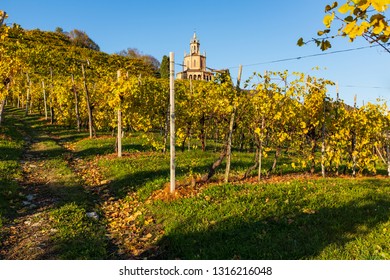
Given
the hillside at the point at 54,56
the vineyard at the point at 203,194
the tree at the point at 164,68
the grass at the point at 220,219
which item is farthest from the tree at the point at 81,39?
the grass at the point at 220,219

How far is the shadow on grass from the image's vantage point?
733 centimetres

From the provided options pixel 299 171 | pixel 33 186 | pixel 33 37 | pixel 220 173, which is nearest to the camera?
pixel 33 186

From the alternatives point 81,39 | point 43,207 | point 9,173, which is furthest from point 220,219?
point 81,39

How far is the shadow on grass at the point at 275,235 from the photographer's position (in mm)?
7328

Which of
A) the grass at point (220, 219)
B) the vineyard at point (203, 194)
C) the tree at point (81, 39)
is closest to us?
the grass at point (220, 219)

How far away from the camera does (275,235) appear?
26.7 ft

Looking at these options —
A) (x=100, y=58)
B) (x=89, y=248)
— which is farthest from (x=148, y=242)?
(x=100, y=58)

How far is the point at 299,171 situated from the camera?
18.6m

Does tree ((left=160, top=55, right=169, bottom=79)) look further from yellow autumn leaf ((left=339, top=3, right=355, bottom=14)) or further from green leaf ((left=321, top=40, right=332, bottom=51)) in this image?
yellow autumn leaf ((left=339, top=3, right=355, bottom=14))

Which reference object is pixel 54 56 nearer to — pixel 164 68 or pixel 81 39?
pixel 164 68

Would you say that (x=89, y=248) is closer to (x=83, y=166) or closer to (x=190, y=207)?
(x=190, y=207)

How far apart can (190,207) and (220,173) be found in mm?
5874

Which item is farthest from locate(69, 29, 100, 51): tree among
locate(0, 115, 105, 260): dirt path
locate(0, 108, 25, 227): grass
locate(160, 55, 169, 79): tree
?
locate(0, 115, 105, 260): dirt path

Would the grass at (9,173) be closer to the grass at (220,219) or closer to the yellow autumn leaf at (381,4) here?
the grass at (220,219)
